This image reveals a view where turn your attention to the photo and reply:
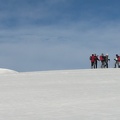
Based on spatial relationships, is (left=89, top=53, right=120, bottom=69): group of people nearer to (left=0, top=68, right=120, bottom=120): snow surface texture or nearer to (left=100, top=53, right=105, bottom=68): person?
(left=100, top=53, right=105, bottom=68): person

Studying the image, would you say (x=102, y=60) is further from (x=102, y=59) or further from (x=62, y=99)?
(x=62, y=99)

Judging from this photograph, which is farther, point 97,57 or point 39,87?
point 97,57

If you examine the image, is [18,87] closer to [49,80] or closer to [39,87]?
[39,87]

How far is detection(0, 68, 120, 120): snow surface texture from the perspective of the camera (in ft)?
29.5

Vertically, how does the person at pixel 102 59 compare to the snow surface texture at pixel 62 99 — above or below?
above

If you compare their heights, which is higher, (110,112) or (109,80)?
(109,80)

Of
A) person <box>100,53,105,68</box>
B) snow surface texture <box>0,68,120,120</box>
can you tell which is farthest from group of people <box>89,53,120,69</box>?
snow surface texture <box>0,68,120,120</box>

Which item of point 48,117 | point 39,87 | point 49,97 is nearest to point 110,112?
point 48,117

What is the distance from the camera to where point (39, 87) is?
15.2 meters

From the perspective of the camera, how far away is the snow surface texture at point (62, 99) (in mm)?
8984

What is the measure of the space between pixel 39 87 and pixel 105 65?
39.7 feet

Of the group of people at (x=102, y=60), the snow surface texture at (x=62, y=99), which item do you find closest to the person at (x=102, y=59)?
the group of people at (x=102, y=60)

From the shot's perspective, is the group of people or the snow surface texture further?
the group of people

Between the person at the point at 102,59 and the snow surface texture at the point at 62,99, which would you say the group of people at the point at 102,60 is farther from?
the snow surface texture at the point at 62,99
